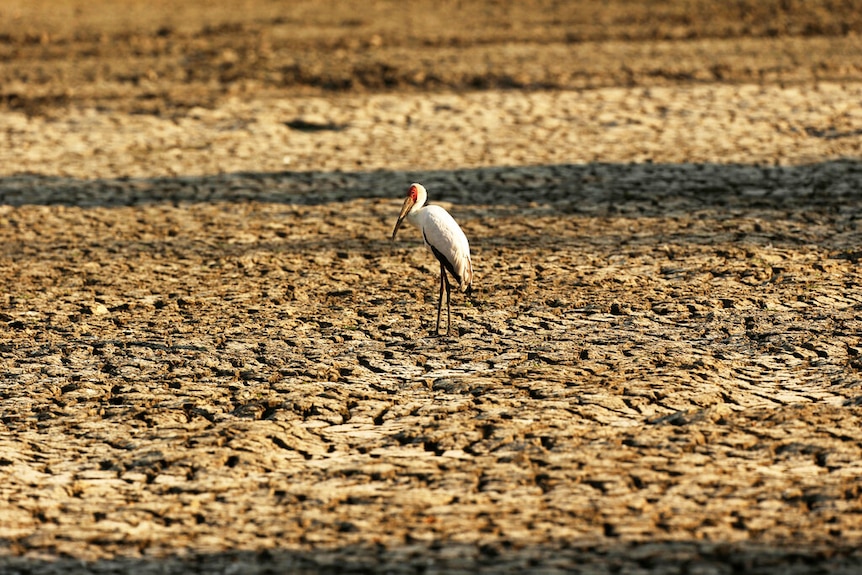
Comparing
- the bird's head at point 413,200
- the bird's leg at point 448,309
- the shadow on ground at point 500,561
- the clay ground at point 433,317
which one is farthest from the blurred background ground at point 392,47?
the shadow on ground at point 500,561

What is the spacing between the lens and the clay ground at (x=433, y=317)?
A: 14.1 feet

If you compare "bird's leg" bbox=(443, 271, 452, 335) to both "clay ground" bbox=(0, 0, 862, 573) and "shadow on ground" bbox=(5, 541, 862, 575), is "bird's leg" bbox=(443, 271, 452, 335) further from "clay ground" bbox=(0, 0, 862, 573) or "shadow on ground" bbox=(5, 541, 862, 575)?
"shadow on ground" bbox=(5, 541, 862, 575)

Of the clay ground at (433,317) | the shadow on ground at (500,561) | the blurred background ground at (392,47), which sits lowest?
the shadow on ground at (500,561)

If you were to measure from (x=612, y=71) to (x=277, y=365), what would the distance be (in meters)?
7.53

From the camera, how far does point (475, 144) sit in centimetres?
1011

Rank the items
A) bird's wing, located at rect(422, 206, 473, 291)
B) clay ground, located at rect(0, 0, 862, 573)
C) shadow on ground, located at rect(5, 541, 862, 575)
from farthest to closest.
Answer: bird's wing, located at rect(422, 206, 473, 291), clay ground, located at rect(0, 0, 862, 573), shadow on ground, located at rect(5, 541, 862, 575)

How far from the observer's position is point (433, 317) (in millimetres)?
6441

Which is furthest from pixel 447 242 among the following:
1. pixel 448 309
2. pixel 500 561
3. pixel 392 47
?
pixel 392 47

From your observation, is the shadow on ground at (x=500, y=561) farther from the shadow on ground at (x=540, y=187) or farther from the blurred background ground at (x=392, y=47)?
the blurred background ground at (x=392, y=47)

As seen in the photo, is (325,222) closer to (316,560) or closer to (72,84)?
(316,560)

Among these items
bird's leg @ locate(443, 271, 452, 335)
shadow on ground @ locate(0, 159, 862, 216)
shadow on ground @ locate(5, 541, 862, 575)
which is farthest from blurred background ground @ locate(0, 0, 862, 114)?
shadow on ground @ locate(5, 541, 862, 575)

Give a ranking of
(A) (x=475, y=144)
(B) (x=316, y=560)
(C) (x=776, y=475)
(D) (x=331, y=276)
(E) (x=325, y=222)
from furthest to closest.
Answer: (A) (x=475, y=144) → (E) (x=325, y=222) → (D) (x=331, y=276) → (C) (x=776, y=475) → (B) (x=316, y=560)

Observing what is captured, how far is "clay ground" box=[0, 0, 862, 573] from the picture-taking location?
4.30 meters

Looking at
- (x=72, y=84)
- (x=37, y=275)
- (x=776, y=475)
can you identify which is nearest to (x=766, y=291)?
(x=776, y=475)
